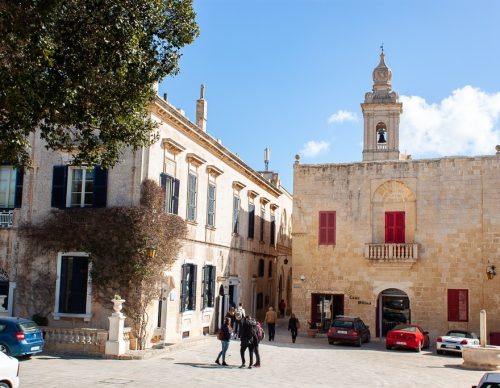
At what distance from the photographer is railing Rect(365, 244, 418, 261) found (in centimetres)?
2973

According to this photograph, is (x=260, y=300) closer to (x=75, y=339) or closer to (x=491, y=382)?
(x=75, y=339)

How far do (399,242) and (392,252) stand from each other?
2.84 feet

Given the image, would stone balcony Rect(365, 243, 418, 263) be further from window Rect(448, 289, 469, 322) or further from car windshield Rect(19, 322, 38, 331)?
car windshield Rect(19, 322, 38, 331)

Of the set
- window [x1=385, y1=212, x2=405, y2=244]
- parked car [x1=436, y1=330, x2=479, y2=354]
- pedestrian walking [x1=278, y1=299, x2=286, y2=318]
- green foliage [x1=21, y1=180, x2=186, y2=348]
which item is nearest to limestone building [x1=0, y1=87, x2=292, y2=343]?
green foliage [x1=21, y1=180, x2=186, y2=348]

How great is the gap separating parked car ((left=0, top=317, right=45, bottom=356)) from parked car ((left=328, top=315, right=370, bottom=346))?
13.5 meters

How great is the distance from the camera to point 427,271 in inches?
1170

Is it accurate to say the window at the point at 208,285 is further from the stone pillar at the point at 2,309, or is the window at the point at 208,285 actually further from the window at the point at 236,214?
the stone pillar at the point at 2,309

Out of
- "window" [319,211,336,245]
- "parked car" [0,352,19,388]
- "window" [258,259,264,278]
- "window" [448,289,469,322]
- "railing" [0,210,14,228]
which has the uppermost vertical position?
"window" [319,211,336,245]

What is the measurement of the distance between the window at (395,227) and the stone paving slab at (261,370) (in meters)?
7.47

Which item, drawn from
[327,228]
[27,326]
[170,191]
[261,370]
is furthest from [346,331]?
[27,326]

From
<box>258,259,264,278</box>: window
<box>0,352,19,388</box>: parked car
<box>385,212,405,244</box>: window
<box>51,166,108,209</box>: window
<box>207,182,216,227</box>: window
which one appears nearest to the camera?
<box>0,352,19,388</box>: parked car

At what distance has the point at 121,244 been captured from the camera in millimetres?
21266

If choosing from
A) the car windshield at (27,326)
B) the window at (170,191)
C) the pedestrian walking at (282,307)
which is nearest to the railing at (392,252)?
the window at (170,191)

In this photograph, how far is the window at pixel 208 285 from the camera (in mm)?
27517
